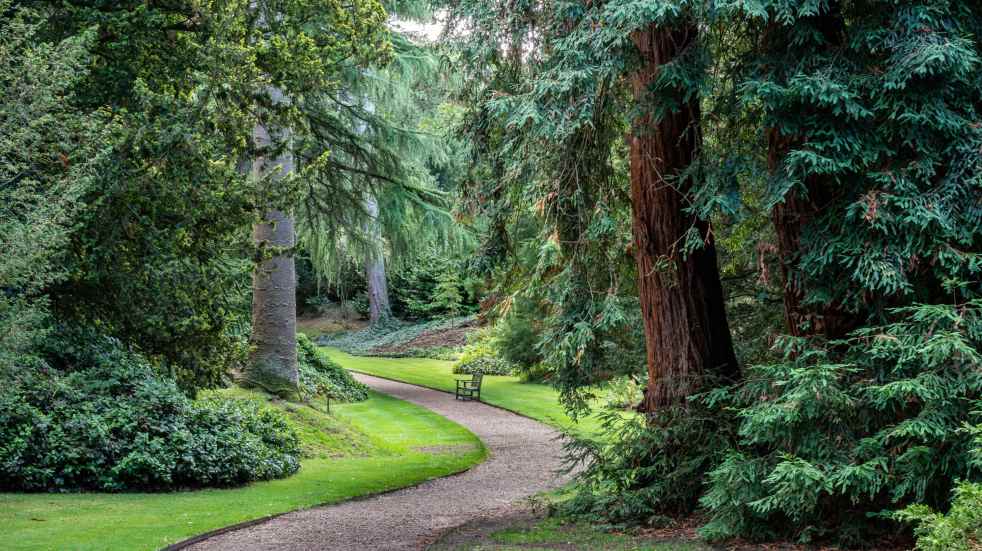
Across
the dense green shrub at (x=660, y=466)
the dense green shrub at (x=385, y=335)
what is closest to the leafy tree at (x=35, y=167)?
the dense green shrub at (x=660, y=466)

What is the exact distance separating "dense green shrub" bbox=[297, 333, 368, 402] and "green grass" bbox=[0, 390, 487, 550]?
27.3 inches

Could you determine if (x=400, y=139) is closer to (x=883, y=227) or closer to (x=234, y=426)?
(x=234, y=426)

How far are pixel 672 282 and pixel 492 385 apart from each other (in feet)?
59.7

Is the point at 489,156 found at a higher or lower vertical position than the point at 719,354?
higher

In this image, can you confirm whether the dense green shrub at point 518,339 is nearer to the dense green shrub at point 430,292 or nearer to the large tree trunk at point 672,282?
the dense green shrub at point 430,292

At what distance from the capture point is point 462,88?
35.6 ft

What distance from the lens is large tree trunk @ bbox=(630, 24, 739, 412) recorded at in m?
9.52

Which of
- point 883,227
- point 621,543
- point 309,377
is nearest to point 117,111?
point 621,543

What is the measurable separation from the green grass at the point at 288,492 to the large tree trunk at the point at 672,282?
466 cm

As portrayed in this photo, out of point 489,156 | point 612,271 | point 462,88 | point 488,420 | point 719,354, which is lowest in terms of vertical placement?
point 488,420

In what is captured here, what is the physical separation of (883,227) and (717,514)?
2872 millimetres

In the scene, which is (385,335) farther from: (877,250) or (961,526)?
(961,526)

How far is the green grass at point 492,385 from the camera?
20.8 meters

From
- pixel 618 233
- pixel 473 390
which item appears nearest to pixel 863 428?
pixel 618 233
